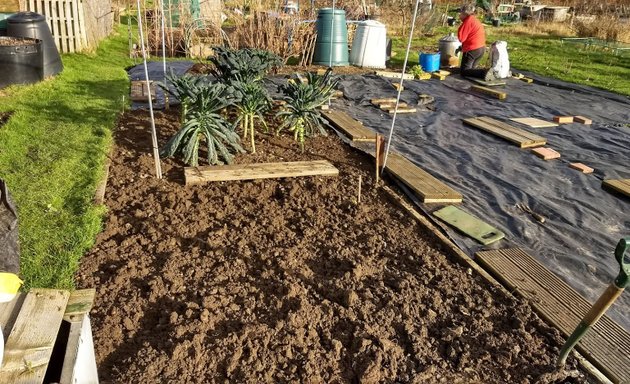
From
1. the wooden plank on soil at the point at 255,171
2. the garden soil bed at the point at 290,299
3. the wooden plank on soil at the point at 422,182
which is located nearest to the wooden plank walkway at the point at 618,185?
the wooden plank on soil at the point at 422,182

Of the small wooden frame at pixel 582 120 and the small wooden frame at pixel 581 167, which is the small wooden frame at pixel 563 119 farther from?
the small wooden frame at pixel 581 167

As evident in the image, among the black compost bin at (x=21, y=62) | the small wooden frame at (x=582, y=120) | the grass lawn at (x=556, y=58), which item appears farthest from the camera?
the grass lawn at (x=556, y=58)

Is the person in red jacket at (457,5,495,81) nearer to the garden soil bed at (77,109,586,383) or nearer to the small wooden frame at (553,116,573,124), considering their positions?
the small wooden frame at (553,116,573,124)

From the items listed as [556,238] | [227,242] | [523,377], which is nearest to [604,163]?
[556,238]

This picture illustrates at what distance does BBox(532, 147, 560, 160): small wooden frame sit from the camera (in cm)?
482

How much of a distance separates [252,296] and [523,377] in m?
1.39

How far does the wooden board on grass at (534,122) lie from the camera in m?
5.95

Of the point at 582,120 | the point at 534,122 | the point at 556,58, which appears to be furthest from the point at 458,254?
the point at 556,58

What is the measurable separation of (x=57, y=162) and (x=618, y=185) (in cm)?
494

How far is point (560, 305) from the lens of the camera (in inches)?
101

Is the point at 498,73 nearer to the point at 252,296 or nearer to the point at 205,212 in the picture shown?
the point at 205,212

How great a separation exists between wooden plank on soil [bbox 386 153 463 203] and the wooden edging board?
0.54 feet

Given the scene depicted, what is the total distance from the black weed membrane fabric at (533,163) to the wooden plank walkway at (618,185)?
64 millimetres

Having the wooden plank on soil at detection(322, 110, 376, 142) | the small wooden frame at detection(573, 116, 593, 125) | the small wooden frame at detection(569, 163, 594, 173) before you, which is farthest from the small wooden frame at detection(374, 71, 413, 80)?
the small wooden frame at detection(569, 163, 594, 173)
